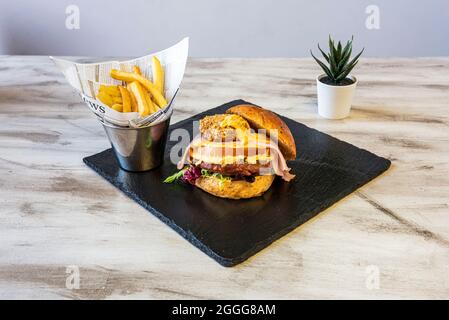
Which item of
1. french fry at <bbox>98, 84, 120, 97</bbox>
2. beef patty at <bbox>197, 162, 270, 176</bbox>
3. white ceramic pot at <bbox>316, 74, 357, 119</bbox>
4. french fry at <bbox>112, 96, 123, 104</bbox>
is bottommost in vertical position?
beef patty at <bbox>197, 162, 270, 176</bbox>

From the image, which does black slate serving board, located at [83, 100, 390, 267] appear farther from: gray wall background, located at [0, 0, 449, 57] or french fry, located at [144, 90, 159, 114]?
gray wall background, located at [0, 0, 449, 57]

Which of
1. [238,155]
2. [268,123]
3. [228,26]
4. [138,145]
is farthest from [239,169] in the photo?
[228,26]

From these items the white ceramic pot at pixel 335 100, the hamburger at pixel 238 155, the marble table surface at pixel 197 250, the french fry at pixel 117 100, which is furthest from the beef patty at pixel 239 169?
the white ceramic pot at pixel 335 100

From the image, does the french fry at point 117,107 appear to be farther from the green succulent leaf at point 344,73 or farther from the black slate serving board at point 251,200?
the green succulent leaf at point 344,73

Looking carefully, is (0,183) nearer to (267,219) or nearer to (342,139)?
(267,219)

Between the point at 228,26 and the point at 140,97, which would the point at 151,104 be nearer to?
the point at 140,97

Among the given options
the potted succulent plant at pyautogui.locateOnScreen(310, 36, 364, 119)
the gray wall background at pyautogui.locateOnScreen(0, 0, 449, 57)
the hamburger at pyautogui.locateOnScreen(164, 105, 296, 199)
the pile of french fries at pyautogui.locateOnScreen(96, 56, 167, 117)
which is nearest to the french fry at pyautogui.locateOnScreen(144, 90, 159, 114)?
the pile of french fries at pyautogui.locateOnScreen(96, 56, 167, 117)
